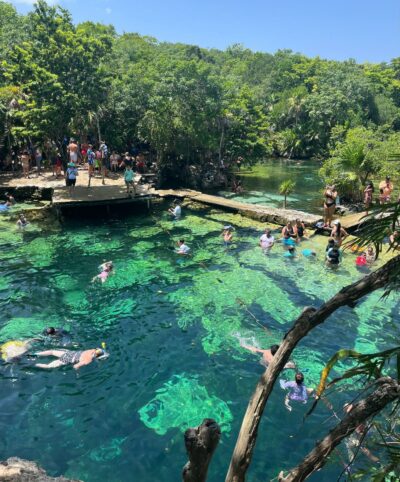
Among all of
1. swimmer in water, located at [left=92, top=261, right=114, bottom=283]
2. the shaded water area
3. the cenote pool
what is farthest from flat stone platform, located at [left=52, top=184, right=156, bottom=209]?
the shaded water area

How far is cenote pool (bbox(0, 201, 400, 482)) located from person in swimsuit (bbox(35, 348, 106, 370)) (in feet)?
0.62

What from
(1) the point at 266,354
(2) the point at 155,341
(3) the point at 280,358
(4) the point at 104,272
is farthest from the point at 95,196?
(3) the point at 280,358

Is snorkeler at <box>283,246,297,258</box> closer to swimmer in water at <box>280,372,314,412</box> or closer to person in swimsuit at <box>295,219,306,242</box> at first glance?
person in swimsuit at <box>295,219,306,242</box>

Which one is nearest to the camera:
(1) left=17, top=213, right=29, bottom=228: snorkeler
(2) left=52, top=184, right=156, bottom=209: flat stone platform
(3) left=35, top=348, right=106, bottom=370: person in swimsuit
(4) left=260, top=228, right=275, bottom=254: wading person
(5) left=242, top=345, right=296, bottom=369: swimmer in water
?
(5) left=242, top=345, right=296, bottom=369: swimmer in water

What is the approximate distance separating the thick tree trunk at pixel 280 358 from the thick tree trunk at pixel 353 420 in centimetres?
42

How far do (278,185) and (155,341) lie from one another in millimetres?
26496

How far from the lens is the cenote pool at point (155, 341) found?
317 inches

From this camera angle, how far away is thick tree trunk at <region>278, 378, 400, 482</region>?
322cm

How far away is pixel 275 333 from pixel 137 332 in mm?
4043

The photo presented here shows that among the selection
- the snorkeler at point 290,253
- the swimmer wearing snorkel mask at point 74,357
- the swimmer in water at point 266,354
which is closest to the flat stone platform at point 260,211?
the snorkeler at point 290,253

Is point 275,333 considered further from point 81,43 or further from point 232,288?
point 81,43

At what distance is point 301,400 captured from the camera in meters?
9.22

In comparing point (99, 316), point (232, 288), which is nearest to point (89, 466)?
point (99, 316)

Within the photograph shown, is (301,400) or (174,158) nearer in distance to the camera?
(301,400)
